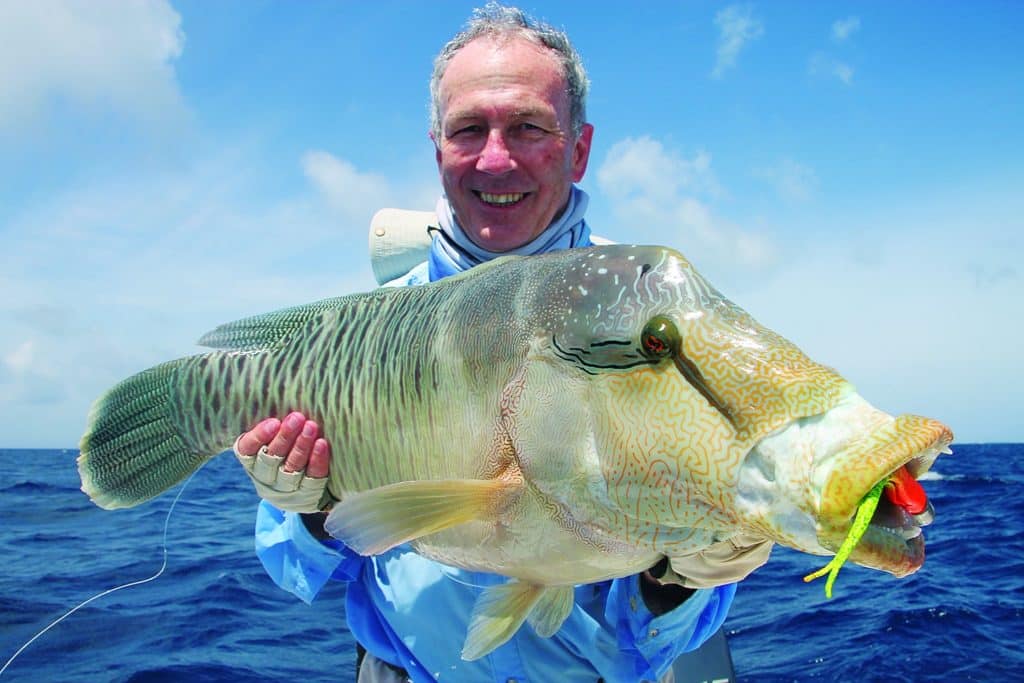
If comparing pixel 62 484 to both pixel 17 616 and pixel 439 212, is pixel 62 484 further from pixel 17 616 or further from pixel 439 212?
pixel 439 212

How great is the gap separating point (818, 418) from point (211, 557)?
15.2 m

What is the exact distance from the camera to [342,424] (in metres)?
2.71

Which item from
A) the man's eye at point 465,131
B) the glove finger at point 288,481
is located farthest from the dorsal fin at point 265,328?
the man's eye at point 465,131

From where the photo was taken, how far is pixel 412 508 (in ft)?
7.21

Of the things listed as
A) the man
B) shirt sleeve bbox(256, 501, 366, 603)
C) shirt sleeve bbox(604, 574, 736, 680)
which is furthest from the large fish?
shirt sleeve bbox(256, 501, 366, 603)

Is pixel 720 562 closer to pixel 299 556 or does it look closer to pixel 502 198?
pixel 299 556

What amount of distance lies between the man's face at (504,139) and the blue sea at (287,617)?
266 inches

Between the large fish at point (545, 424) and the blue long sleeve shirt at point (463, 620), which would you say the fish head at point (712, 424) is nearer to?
the large fish at point (545, 424)

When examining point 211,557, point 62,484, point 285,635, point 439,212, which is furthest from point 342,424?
point 62,484

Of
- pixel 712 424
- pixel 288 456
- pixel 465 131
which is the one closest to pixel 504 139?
pixel 465 131

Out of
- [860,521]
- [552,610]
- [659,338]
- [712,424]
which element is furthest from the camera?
[552,610]

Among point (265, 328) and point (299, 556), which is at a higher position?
point (265, 328)

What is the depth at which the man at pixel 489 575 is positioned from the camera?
3.19 metres

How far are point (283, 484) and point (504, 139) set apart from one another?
1948 millimetres
